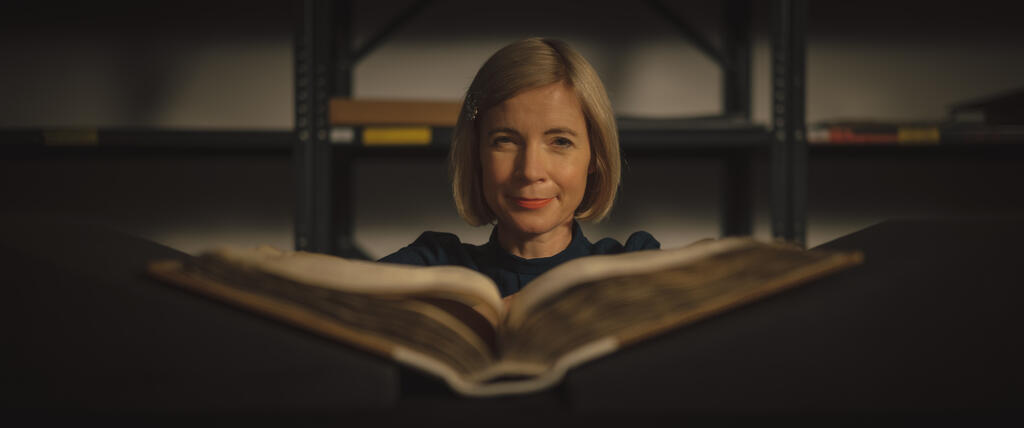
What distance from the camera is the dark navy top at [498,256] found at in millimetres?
678

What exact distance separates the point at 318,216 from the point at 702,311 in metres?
0.99

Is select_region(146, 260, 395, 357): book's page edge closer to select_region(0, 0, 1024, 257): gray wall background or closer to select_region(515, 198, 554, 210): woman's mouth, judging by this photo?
select_region(515, 198, 554, 210): woman's mouth

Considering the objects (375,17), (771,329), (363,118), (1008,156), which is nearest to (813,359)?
(771,329)

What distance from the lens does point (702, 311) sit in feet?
0.88

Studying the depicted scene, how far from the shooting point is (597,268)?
0.30 m

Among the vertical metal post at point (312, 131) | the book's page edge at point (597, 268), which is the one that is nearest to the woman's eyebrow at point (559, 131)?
the book's page edge at point (597, 268)

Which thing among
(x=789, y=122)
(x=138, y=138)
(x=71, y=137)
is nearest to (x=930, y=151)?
(x=789, y=122)

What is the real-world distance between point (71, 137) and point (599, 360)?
1.22 meters

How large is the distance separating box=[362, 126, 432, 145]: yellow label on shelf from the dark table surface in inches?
32.6

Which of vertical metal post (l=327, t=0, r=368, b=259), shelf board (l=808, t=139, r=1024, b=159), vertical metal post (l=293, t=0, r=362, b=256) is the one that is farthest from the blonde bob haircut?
shelf board (l=808, t=139, r=1024, b=159)

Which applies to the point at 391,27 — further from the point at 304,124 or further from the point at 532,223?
the point at 532,223

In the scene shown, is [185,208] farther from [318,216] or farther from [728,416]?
[728,416]

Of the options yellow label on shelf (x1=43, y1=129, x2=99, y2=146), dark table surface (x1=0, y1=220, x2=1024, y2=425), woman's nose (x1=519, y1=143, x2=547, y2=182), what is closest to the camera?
dark table surface (x1=0, y1=220, x2=1024, y2=425)

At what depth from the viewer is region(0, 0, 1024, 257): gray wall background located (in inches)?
58.6
